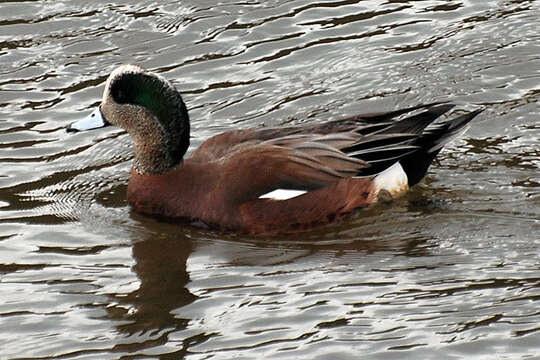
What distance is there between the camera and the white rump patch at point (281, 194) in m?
9.12

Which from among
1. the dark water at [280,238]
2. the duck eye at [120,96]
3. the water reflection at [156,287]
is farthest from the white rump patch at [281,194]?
the duck eye at [120,96]

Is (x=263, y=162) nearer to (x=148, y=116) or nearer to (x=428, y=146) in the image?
(x=148, y=116)

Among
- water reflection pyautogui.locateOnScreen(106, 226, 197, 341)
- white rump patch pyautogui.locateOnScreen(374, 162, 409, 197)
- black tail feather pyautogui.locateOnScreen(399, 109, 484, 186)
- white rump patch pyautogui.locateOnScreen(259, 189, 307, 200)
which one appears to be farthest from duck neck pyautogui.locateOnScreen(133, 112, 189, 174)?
black tail feather pyautogui.locateOnScreen(399, 109, 484, 186)

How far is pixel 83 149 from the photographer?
10.5 m

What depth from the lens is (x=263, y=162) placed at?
919 cm

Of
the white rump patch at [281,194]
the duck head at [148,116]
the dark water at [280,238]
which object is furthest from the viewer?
the duck head at [148,116]

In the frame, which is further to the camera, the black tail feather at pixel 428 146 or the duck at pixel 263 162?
the black tail feather at pixel 428 146

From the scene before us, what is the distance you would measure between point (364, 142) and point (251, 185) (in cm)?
96

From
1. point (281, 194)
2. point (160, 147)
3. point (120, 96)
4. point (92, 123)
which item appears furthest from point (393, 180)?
point (92, 123)

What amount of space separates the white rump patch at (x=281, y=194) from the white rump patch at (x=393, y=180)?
2.19ft

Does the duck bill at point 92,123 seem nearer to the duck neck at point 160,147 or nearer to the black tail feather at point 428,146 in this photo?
the duck neck at point 160,147

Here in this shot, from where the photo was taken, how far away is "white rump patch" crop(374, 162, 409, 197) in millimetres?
9531

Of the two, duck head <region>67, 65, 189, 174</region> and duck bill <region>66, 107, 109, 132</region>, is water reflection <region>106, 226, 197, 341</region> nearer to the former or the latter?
duck head <region>67, 65, 189, 174</region>

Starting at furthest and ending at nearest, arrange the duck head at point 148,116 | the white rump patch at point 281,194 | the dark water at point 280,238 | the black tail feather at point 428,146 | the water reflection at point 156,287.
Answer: the black tail feather at point 428,146 < the duck head at point 148,116 < the white rump patch at point 281,194 < the water reflection at point 156,287 < the dark water at point 280,238
